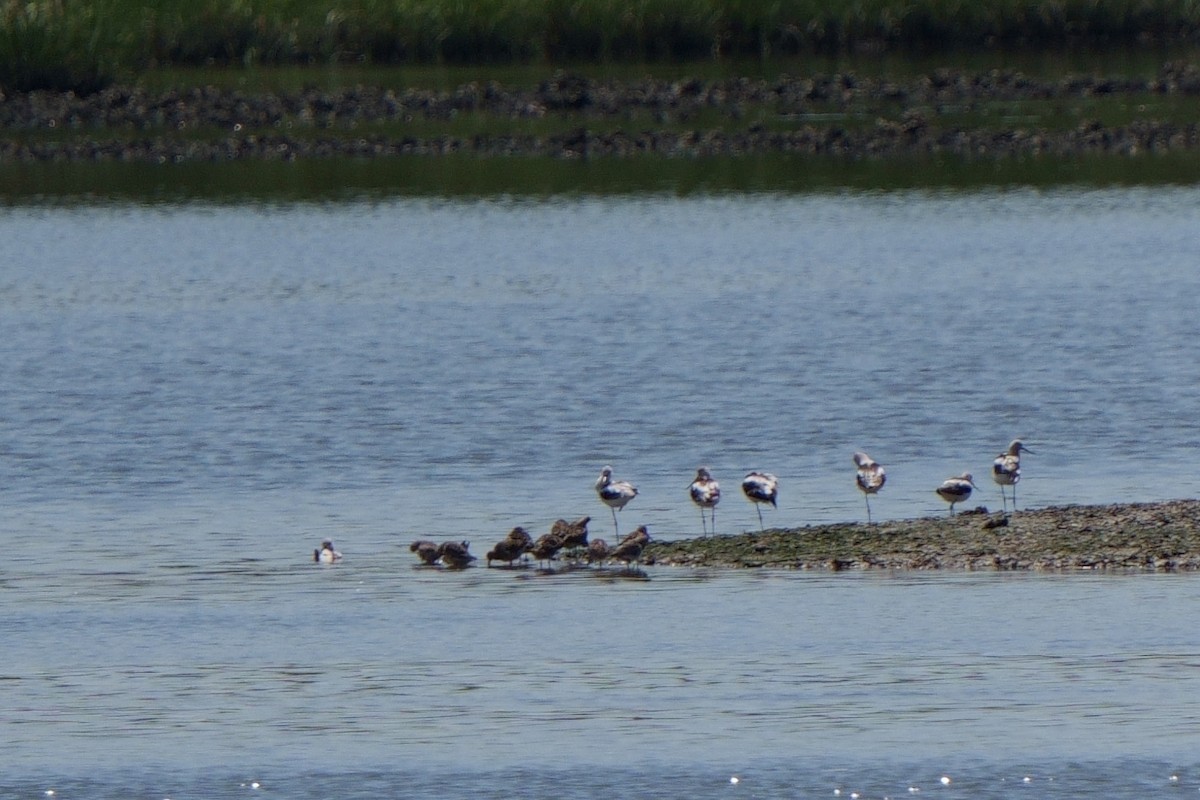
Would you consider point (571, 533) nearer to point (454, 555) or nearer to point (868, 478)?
point (454, 555)

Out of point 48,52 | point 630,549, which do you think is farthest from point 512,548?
point 48,52

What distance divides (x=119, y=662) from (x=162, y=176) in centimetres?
3236

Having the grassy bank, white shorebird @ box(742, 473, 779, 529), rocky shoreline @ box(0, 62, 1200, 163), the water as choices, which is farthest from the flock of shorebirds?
the grassy bank

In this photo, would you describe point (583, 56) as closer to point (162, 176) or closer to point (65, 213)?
point (162, 176)

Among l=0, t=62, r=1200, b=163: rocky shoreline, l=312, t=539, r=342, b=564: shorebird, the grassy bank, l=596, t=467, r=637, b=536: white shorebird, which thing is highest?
the grassy bank

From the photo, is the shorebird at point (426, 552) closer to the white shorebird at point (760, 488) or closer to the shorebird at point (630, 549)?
the shorebird at point (630, 549)

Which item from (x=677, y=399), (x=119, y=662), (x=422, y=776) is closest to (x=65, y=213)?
(x=677, y=399)

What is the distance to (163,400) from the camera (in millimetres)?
24406

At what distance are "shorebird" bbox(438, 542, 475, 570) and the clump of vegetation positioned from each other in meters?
39.0

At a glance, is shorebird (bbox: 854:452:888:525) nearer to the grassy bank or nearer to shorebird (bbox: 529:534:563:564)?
shorebird (bbox: 529:534:563:564)

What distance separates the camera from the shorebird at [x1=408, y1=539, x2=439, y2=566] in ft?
52.1

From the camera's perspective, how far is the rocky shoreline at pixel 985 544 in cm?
1518

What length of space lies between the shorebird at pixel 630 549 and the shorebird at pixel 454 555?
87cm

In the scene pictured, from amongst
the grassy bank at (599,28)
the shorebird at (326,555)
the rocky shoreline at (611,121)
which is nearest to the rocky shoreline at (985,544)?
the shorebird at (326,555)
